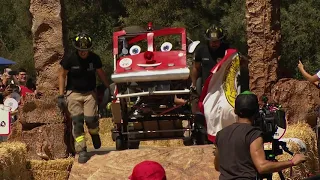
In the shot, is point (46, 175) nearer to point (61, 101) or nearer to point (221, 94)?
point (61, 101)

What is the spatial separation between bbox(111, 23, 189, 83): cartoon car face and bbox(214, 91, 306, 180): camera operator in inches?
229

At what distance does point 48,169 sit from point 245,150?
20.0 ft

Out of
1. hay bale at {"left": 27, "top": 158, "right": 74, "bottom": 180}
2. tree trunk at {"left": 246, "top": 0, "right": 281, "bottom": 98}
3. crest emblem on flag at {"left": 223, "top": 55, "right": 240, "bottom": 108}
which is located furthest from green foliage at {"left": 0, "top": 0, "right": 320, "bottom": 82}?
hay bale at {"left": 27, "top": 158, "right": 74, "bottom": 180}

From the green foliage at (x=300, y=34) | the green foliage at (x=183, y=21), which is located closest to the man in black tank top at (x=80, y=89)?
the green foliage at (x=183, y=21)

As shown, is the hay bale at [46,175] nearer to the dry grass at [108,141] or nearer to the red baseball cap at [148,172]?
the dry grass at [108,141]

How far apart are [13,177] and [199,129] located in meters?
3.26

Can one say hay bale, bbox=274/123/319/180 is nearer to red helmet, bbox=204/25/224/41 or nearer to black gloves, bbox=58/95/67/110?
red helmet, bbox=204/25/224/41

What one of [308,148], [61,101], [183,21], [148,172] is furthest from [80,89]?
[183,21]

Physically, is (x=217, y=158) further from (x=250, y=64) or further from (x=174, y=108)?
(x=250, y=64)

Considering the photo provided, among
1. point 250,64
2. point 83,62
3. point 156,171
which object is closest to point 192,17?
point 250,64

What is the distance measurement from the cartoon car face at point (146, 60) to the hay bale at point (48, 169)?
5.00 ft

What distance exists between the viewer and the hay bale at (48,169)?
12570 millimetres

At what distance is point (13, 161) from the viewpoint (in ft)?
38.9

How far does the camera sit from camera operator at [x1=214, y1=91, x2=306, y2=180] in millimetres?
6906
